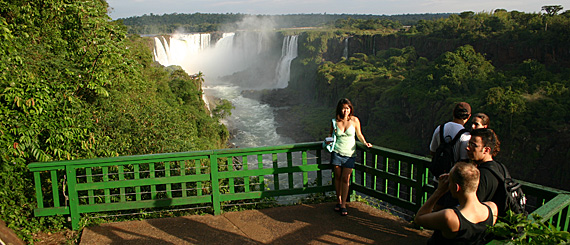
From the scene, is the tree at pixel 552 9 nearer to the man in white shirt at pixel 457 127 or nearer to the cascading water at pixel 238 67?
the cascading water at pixel 238 67

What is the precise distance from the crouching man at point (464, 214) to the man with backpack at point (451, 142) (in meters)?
1.18

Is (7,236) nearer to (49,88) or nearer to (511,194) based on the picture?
(49,88)

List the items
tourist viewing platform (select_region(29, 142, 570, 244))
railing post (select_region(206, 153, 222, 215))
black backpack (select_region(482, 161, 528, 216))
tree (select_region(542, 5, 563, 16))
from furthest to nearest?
1. tree (select_region(542, 5, 563, 16))
2. railing post (select_region(206, 153, 222, 215))
3. tourist viewing platform (select_region(29, 142, 570, 244))
4. black backpack (select_region(482, 161, 528, 216))

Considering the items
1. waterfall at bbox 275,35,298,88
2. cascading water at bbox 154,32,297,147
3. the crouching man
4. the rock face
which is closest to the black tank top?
the crouching man

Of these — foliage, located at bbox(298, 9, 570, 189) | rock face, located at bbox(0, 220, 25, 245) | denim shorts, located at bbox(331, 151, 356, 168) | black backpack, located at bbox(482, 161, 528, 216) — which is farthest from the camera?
foliage, located at bbox(298, 9, 570, 189)

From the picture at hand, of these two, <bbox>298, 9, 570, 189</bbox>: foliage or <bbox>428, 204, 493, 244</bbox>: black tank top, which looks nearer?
<bbox>428, 204, 493, 244</bbox>: black tank top

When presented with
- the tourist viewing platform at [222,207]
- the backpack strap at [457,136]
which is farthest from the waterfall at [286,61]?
the backpack strap at [457,136]

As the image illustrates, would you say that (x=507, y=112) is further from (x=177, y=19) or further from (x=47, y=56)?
(x=177, y=19)

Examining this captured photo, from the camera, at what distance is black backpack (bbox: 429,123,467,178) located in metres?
4.49

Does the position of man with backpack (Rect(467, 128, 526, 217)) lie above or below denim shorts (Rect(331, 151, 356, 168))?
above

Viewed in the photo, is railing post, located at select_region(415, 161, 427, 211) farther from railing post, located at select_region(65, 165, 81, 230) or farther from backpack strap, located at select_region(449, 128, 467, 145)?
railing post, located at select_region(65, 165, 81, 230)

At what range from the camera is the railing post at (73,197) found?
18.8ft

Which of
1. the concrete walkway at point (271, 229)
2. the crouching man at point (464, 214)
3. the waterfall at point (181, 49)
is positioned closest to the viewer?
the crouching man at point (464, 214)

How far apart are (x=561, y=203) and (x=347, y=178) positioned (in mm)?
2679
